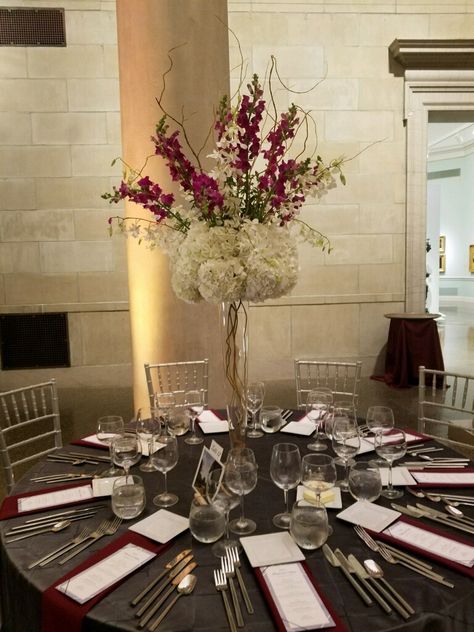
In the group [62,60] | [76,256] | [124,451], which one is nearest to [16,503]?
[124,451]

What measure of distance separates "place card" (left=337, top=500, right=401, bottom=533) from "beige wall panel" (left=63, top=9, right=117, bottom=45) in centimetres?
564

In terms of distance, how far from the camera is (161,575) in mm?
1240

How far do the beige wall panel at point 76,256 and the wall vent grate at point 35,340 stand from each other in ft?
1.80

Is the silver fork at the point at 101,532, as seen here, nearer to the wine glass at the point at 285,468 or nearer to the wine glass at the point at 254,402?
the wine glass at the point at 285,468

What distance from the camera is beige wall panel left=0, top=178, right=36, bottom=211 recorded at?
566 centimetres

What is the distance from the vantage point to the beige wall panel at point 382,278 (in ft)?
19.9

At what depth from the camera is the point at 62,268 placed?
581 cm

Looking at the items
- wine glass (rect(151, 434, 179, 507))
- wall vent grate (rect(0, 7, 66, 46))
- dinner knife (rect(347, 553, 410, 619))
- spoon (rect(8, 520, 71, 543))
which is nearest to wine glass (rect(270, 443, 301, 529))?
dinner knife (rect(347, 553, 410, 619))

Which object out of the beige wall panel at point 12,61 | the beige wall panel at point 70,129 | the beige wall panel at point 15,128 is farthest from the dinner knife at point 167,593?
the beige wall panel at point 12,61

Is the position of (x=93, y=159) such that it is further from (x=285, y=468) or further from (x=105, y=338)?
(x=285, y=468)

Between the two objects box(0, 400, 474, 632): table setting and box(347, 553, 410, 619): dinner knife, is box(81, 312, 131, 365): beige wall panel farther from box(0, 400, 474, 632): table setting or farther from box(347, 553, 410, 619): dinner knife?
box(347, 553, 410, 619): dinner knife

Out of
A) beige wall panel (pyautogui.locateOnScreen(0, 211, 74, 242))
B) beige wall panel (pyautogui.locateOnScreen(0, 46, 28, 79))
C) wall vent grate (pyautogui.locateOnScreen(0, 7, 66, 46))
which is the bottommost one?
beige wall panel (pyautogui.locateOnScreen(0, 211, 74, 242))

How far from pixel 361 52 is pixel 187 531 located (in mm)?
5832

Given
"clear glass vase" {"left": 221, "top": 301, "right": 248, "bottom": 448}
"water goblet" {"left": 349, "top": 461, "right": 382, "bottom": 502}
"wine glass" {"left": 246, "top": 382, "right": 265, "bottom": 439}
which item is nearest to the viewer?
"water goblet" {"left": 349, "top": 461, "right": 382, "bottom": 502}
